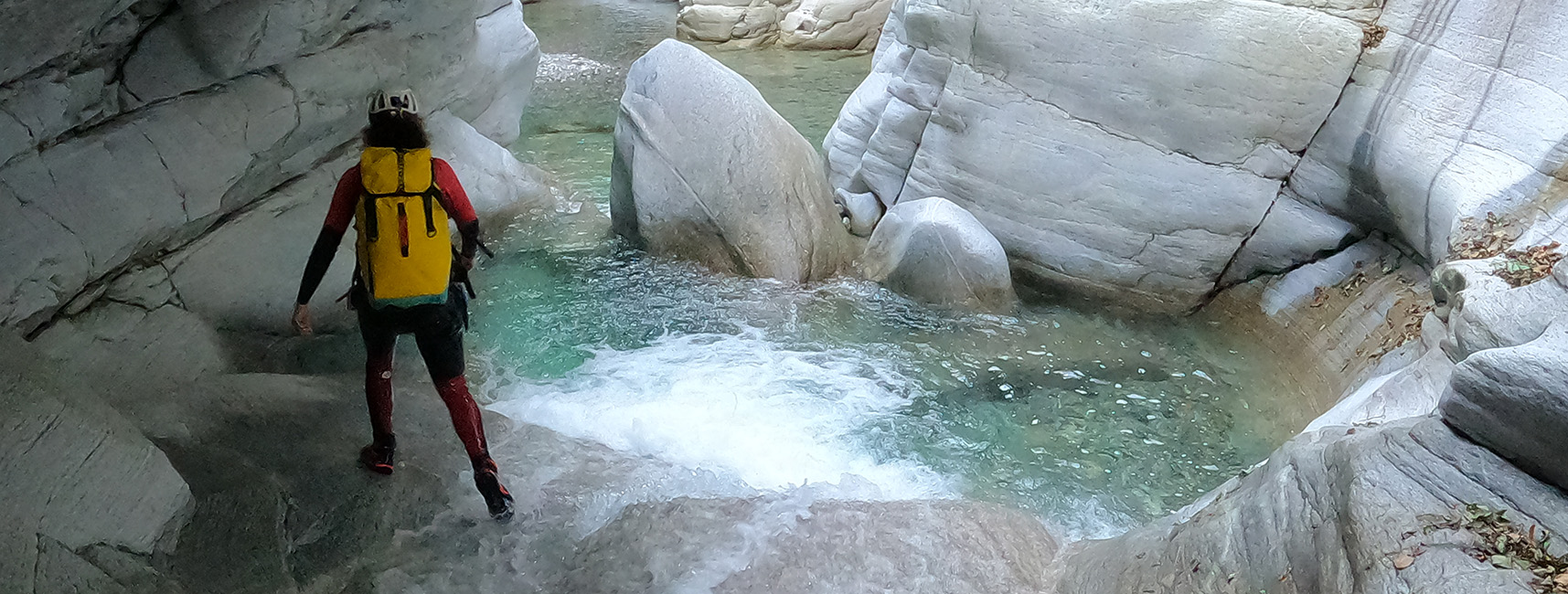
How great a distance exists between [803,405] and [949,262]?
1.67 metres

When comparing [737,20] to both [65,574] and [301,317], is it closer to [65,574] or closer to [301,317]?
[301,317]

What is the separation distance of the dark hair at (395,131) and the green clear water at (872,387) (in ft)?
7.14

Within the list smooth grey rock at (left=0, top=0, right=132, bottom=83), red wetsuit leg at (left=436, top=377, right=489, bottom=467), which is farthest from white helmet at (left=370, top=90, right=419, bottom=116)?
smooth grey rock at (left=0, top=0, right=132, bottom=83)

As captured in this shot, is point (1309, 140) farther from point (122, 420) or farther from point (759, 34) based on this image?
point (759, 34)

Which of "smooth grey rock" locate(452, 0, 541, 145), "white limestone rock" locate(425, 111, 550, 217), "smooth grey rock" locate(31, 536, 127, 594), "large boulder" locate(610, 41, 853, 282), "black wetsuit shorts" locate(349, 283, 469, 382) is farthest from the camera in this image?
"smooth grey rock" locate(452, 0, 541, 145)

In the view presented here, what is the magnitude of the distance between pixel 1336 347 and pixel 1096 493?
6.55 feet

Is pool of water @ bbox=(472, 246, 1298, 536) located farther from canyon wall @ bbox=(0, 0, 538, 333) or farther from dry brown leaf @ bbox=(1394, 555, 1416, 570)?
dry brown leaf @ bbox=(1394, 555, 1416, 570)

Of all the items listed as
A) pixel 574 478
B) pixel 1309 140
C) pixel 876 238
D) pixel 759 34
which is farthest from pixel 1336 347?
pixel 759 34

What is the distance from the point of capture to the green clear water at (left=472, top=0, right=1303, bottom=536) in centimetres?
482

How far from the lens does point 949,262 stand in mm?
6367

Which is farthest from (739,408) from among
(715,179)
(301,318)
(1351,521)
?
(1351,521)

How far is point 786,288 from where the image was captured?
6.62 metres

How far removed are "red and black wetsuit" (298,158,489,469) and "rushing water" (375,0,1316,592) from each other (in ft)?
1.66

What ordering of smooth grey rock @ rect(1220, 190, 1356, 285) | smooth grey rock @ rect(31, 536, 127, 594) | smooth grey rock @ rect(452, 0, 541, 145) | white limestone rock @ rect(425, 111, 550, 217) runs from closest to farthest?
1. smooth grey rock @ rect(31, 536, 127, 594)
2. smooth grey rock @ rect(1220, 190, 1356, 285)
3. white limestone rock @ rect(425, 111, 550, 217)
4. smooth grey rock @ rect(452, 0, 541, 145)
